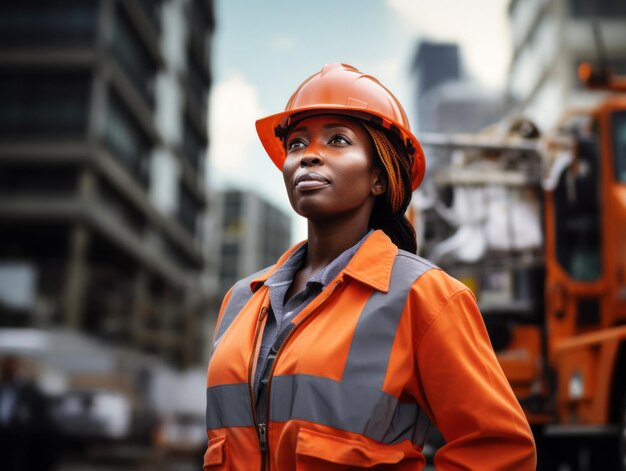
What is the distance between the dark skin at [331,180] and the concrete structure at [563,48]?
38120 mm

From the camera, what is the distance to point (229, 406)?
2.21 m

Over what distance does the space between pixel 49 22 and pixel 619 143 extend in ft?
110

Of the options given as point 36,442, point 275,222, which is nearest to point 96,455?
point 36,442

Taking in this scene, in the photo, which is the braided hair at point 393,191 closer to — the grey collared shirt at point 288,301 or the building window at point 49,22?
the grey collared shirt at point 288,301

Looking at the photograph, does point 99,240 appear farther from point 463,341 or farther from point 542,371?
point 463,341

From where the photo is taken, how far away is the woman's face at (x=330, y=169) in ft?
7.57

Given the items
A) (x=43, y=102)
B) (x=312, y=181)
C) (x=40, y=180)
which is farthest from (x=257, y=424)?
(x=43, y=102)

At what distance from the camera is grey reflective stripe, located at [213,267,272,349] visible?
2.50 metres

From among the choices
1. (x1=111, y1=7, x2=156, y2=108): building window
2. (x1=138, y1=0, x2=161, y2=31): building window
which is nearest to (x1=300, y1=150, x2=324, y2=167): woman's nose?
(x1=111, y1=7, x2=156, y2=108): building window

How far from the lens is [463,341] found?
204 centimetres

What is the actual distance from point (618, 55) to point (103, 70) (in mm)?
24445

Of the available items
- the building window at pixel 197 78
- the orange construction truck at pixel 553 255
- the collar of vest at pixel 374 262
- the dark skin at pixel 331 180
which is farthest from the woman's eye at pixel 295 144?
the building window at pixel 197 78

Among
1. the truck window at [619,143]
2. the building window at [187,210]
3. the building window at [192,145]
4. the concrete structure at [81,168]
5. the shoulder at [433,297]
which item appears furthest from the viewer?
the building window at [192,145]

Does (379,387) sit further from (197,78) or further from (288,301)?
(197,78)
